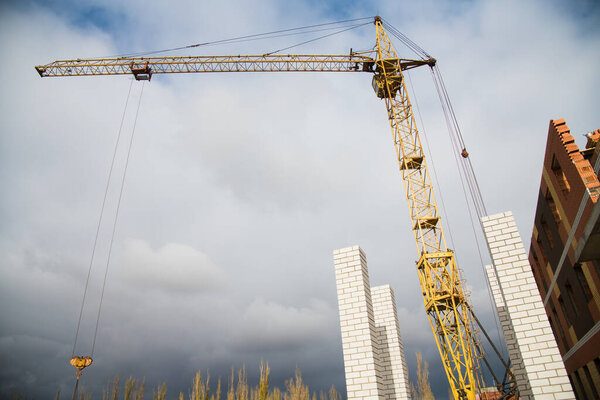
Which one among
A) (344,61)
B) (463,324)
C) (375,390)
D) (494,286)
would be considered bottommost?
(375,390)

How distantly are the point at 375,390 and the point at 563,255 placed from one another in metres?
13.1

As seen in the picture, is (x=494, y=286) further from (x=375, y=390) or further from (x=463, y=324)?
(x=375, y=390)

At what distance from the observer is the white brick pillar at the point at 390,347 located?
63.7ft

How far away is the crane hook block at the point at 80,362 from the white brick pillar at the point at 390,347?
13473 millimetres

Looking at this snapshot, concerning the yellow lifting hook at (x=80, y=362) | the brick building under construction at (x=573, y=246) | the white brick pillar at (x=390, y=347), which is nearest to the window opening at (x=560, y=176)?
the brick building under construction at (x=573, y=246)

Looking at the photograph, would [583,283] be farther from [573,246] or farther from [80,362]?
[80,362]

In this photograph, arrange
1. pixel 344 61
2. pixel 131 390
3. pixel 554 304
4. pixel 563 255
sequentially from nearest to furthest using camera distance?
pixel 131 390 < pixel 563 255 < pixel 554 304 < pixel 344 61

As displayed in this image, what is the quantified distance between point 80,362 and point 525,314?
1747cm

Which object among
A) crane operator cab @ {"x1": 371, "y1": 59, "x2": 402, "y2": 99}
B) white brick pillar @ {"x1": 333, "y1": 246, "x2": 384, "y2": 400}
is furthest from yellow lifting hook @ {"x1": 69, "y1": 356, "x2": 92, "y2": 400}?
crane operator cab @ {"x1": 371, "y1": 59, "x2": 402, "y2": 99}

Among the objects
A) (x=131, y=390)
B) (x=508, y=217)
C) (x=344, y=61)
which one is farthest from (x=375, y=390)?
(x=344, y=61)

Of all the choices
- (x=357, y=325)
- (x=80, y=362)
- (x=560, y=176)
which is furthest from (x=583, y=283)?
(x=80, y=362)

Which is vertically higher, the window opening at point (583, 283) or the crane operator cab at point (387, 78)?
the crane operator cab at point (387, 78)

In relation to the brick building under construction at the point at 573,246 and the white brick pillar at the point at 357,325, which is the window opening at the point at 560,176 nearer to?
the brick building under construction at the point at 573,246

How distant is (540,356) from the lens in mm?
12969
